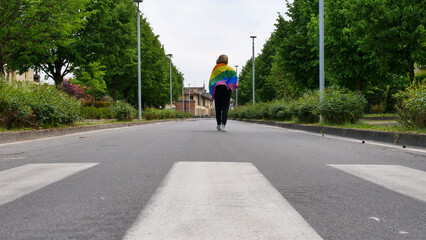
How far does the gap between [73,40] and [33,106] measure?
929 cm

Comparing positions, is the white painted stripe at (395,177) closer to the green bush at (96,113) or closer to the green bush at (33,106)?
the green bush at (33,106)

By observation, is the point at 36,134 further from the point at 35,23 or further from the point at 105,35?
the point at 105,35

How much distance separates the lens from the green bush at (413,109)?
7393 millimetres

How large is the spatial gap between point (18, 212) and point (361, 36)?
17.2m

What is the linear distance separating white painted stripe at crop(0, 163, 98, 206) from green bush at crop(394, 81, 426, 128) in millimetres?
6891

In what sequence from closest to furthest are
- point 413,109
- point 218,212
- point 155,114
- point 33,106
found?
point 218,212 < point 413,109 < point 33,106 < point 155,114

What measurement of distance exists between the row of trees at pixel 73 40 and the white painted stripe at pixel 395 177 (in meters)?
13.6

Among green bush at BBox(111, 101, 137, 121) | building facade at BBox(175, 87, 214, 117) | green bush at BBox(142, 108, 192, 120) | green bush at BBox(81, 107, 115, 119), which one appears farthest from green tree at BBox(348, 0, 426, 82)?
building facade at BBox(175, 87, 214, 117)

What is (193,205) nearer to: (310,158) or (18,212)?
(18,212)

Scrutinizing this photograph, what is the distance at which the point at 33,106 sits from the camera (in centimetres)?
972

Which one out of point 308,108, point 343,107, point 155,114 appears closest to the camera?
point 343,107

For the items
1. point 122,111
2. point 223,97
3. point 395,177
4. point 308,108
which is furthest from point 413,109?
point 122,111

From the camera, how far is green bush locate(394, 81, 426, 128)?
291 inches

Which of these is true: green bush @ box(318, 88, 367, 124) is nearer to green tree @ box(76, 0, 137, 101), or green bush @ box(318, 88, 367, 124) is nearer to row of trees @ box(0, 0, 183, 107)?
row of trees @ box(0, 0, 183, 107)
